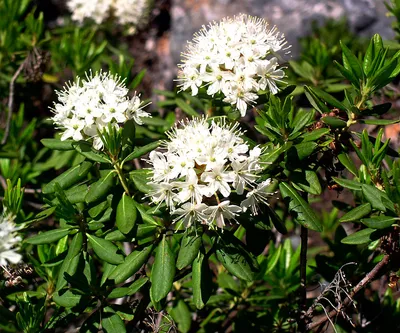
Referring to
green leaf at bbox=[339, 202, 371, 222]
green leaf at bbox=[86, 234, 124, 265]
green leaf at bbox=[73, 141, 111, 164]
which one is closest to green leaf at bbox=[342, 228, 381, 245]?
green leaf at bbox=[339, 202, 371, 222]

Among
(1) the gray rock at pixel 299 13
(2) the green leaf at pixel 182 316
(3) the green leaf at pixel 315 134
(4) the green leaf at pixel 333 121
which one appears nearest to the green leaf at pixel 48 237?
(2) the green leaf at pixel 182 316

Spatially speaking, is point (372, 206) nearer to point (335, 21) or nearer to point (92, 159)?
point (92, 159)

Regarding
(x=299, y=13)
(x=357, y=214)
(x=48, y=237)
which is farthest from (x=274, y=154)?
(x=299, y=13)

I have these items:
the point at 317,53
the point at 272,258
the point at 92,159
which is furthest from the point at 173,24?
the point at 92,159

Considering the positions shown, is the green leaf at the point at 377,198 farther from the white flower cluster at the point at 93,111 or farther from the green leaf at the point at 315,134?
the white flower cluster at the point at 93,111

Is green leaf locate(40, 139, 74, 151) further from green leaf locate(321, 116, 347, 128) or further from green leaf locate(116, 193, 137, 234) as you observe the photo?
green leaf locate(321, 116, 347, 128)

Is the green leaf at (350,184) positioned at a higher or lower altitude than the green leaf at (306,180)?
lower

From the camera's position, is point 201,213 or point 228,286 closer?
point 201,213
